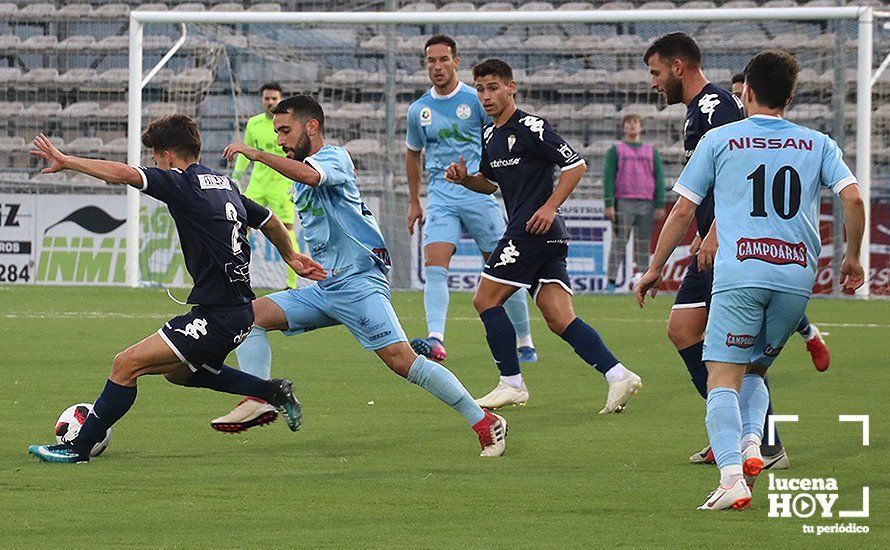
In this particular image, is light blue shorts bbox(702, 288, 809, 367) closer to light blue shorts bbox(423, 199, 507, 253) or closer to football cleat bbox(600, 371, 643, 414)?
football cleat bbox(600, 371, 643, 414)

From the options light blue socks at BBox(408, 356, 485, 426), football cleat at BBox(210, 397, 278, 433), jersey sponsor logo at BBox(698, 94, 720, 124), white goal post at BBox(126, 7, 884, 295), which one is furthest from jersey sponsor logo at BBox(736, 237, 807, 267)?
white goal post at BBox(126, 7, 884, 295)

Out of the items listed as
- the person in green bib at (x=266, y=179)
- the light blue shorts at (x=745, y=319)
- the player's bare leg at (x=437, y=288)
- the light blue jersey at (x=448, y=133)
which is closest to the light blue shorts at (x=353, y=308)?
the light blue shorts at (x=745, y=319)

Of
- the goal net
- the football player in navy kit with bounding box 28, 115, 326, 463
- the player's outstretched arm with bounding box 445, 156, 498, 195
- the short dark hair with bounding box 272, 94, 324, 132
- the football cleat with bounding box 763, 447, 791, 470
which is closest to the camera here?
the football cleat with bounding box 763, 447, 791, 470

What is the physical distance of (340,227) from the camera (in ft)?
23.0

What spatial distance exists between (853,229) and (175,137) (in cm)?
293

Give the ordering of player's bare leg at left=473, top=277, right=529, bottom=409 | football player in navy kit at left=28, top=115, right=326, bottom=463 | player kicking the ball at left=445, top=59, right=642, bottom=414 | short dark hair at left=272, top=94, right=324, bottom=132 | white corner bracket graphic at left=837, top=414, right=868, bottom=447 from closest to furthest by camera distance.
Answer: football player in navy kit at left=28, top=115, right=326, bottom=463
short dark hair at left=272, top=94, right=324, bottom=132
white corner bracket graphic at left=837, top=414, right=868, bottom=447
player kicking the ball at left=445, top=59, right=642, bottom=414
player's bare leg at left=473, top=277, right=529, bottom=409

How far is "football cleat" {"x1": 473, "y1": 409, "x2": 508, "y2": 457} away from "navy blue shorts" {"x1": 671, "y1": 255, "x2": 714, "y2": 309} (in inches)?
38.5

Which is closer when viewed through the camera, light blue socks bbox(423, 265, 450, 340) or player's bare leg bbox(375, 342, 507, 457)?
player's bare leg bbox(375, 342, 507, 457)

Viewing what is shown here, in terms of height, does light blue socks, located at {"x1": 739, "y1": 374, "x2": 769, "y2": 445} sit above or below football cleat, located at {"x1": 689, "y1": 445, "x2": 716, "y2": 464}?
above

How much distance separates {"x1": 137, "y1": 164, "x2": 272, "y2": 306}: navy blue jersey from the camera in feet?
20.9

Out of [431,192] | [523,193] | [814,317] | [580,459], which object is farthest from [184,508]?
[814,317]

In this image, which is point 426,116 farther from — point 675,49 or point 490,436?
point 490,436

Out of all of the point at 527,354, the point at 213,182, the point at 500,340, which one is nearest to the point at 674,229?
the point at 213,182

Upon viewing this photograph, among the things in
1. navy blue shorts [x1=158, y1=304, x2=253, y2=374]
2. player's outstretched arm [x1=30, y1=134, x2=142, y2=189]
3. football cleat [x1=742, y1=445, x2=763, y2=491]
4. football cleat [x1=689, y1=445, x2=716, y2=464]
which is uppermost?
player's outstretched arm [x1=30, y1=134, x2=142, y2=189]
